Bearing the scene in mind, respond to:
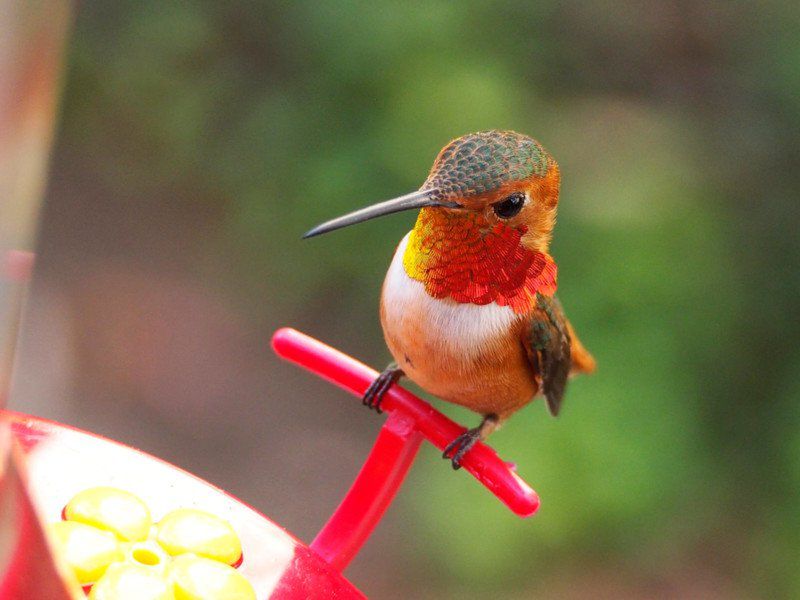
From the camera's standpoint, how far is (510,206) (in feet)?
6.20

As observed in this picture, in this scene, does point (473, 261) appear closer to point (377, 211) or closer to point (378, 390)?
point (377, 211)

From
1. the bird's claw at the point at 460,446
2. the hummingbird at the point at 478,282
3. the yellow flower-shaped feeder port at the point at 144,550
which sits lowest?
the yellow flower-shaped feeder port at the point at 144,550

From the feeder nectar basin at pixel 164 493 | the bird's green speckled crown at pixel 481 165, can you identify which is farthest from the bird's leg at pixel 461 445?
the bird's green speckled crown at pixel 481 165

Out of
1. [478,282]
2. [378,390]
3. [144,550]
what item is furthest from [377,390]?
[144,550]

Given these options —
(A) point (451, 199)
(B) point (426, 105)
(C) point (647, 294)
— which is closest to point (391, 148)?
(B) point (426, 105)

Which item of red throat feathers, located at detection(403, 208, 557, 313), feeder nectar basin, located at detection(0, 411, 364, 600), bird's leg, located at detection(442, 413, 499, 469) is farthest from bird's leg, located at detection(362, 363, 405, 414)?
feeder nectar basin, located at detection(0, 411, 364, 600)

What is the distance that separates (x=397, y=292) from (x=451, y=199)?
1.20 ft

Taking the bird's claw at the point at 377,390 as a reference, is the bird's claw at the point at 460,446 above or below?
below

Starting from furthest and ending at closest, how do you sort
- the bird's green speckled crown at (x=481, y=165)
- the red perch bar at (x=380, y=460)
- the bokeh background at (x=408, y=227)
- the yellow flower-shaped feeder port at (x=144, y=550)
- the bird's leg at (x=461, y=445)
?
the bokeh background at (x=408, y=227), the bird's leg at (x=461, y=445), the red perch bar at (x=380, y=460), the bird's green speckled crown at (x=481, y=165), the yellow flower-shaped feeder port at (x=144, y=550)

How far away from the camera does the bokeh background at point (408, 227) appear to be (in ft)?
12.8

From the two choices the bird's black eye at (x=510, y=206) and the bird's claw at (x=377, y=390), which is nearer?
the bird's black eye at (x=510, y=206)

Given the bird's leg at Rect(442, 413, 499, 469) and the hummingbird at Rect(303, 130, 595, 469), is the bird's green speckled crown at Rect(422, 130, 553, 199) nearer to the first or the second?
the hummingbird at Rect(303, 130, 595, 469)

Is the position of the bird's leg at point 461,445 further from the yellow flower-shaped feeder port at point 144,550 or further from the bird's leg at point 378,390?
the yellow flower-shaped feeder port at point 144,550

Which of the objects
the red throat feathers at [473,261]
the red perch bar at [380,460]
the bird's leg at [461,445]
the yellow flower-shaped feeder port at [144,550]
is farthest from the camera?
the bird's leg at [461,445]
